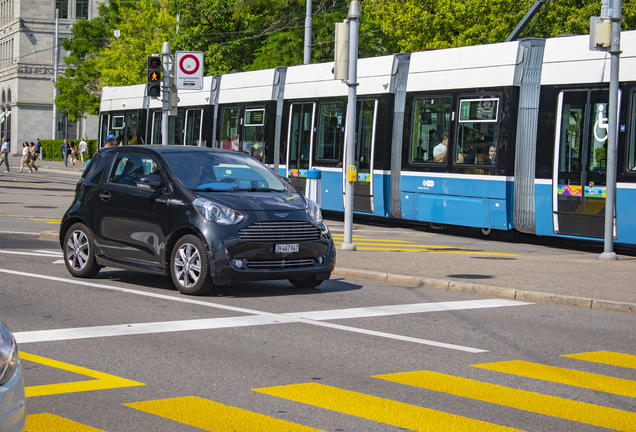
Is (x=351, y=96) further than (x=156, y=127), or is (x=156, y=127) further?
(x=156, y=127)

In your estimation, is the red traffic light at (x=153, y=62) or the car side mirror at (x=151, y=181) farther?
the red traffic light at (x=153, y=62)

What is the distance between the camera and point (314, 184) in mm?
17844

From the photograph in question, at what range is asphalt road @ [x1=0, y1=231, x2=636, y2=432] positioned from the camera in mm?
5309

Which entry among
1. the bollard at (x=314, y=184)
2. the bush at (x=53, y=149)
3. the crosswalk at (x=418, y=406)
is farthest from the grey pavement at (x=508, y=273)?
the bush at (x=53, y=149)

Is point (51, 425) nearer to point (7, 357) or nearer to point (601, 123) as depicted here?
point (7, 357)

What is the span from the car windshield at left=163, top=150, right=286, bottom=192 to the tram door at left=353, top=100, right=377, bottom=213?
367 inches

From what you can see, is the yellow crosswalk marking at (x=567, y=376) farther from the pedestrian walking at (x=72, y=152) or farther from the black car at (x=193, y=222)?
the pedestrian walking at (x=72, y=152)

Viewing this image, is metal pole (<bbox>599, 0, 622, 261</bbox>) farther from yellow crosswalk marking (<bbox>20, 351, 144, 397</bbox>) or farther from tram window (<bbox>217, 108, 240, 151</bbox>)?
tram window (<bbox>217, 108, 240, 151</bbox>)

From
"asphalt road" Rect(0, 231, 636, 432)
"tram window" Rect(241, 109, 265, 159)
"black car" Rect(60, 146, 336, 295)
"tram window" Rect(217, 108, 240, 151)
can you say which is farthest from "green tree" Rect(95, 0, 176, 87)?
"asphalt road" Rect(0, 231, 636, 432)

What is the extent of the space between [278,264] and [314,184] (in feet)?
25.7

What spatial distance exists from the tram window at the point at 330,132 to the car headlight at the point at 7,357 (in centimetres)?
1777

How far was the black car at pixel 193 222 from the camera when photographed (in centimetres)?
988

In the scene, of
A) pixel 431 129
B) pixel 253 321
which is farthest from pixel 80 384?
pixel 431 129

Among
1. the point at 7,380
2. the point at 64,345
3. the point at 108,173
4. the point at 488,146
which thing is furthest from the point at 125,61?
the point at 7,380
